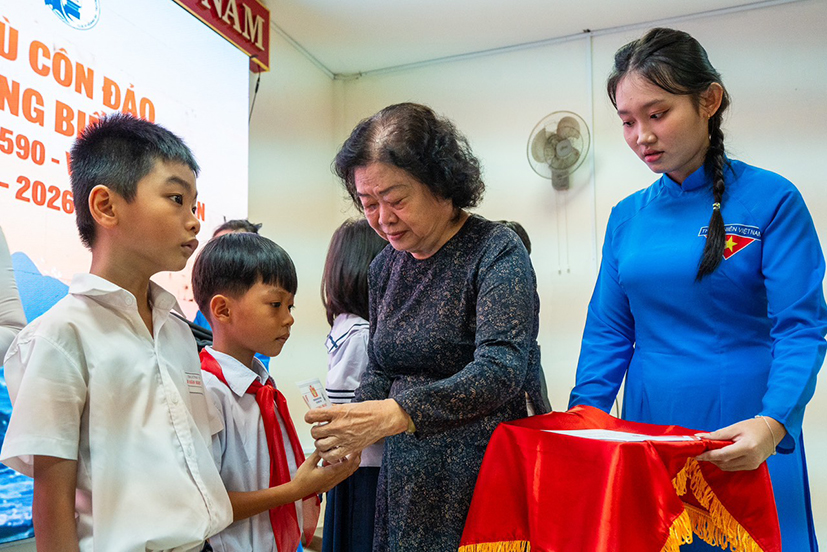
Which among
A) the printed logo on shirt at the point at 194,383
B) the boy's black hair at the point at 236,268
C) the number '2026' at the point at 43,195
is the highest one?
the number '2026' at the point at 43,195

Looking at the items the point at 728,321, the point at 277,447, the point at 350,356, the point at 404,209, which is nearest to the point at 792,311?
the point at 728,321

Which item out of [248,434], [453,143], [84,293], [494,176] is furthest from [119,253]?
[494,176]

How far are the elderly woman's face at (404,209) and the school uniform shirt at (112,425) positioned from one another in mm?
539

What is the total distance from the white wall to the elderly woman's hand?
3.85 meters

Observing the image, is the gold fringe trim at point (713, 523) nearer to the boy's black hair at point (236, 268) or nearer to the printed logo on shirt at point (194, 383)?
the printed logo on shirt at point (194, 383)

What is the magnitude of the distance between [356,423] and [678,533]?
58 cm

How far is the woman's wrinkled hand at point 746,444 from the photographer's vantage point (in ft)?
4.02

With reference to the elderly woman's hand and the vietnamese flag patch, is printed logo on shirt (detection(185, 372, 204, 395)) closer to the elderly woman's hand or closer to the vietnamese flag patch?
the elderly woman's hand

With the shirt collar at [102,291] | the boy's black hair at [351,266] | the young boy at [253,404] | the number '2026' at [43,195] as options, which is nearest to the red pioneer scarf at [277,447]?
the young boy at [253,404]

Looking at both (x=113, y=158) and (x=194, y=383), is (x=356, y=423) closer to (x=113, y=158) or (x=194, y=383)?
(x=194, y=383)

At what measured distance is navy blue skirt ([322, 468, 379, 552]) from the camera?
2.15m

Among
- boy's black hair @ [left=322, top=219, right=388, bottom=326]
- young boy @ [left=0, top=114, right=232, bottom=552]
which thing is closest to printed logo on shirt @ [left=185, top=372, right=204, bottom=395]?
young boy @ [left=0, top=114, right=232, bottom=552]

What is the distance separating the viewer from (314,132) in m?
5.46

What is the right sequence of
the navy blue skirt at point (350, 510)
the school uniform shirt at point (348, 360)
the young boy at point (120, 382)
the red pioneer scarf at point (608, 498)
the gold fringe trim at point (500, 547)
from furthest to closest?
the school uniform shirt at point (348, 360) < the navy blue skirt at point (350, 510) < the gold fringe trim at point (500, 547) < the red pioneer scarf at point (608, 498) < the young boy at point (120, 382)
